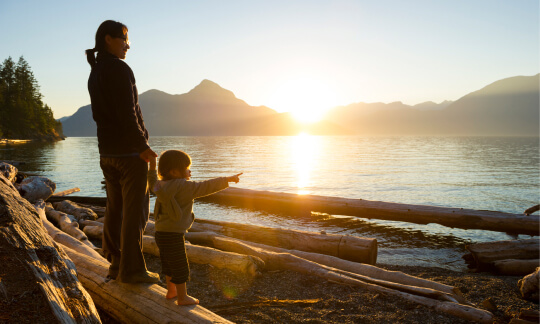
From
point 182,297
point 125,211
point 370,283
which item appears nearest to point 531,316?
point 370,283

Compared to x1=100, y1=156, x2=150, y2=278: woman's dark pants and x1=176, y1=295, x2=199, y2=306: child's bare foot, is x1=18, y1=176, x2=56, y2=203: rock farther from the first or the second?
x1=176, y1=295, x2=199, y2=306: child's bare foot

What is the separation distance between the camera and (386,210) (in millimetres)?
14148

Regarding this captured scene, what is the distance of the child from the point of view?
12.1 feet

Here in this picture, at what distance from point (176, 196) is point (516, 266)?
8.38m

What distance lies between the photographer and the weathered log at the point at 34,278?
2.68 metres

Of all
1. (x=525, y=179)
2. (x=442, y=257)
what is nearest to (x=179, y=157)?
(x=442, y=257)

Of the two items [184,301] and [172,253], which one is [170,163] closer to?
[172,253]

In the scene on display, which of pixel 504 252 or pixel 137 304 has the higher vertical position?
pixel 137 304

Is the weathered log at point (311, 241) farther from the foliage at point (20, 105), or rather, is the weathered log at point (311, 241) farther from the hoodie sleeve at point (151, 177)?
the foliage at point (20, 105)

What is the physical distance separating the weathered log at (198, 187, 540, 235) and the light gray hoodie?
38.9 feet

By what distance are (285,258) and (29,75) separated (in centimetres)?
12108

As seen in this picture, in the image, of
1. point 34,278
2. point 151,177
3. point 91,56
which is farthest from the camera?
point 91,56

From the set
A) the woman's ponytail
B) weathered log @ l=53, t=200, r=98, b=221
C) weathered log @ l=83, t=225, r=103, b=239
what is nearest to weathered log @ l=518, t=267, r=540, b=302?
the woman's ponytail

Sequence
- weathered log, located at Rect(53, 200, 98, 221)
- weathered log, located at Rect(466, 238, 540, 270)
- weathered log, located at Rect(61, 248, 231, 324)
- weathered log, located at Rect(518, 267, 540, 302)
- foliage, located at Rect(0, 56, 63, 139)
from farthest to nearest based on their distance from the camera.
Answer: foliage, located at Rect(0, 56, 63, 139) < weathered log, located at Rect(53, 200, 98, 221) < weathered log, located at Rect(466, 238, 540, 270) < weathered log, located at Rect(518, 267, 540, 302) < weathered log, located at Rect(61, 248, 231, 324)
